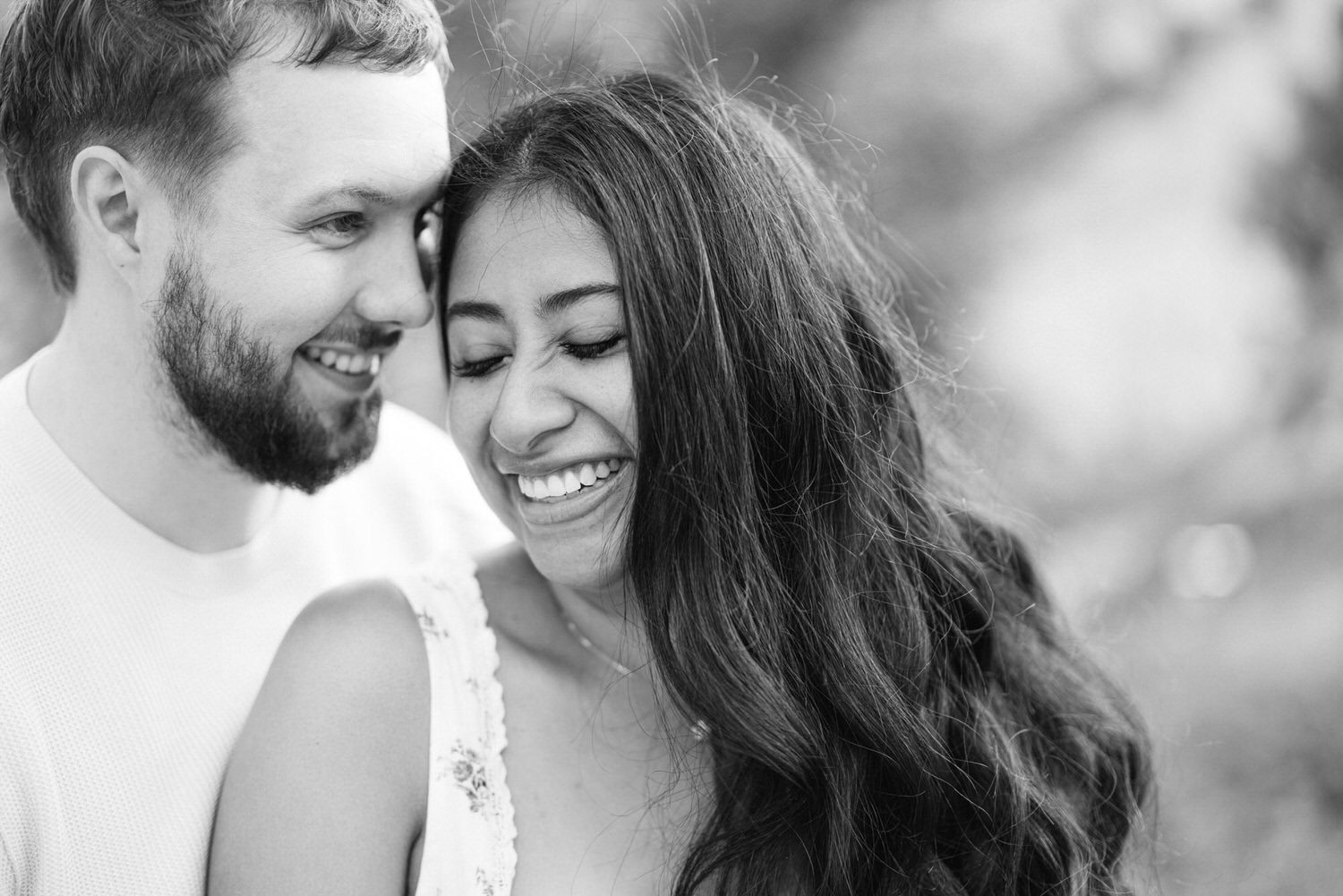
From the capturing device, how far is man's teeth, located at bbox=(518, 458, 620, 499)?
76.5 inches

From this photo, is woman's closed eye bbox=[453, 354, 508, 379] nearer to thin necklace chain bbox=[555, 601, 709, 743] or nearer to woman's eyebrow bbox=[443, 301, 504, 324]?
woman's eyebrow bbox=[443, 301, 504, 324]

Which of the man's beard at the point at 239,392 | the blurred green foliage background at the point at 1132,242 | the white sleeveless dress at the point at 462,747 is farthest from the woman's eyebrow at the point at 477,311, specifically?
the blurred green foliage background at the point at 1132,242

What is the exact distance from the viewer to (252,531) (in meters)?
2.33

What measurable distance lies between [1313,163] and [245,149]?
4.22 metres

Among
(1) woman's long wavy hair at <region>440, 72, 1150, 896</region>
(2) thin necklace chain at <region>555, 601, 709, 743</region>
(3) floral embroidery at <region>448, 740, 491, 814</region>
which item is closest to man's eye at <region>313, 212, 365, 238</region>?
(1) woman's long wavy hair at <region>440, 72, 1150, 896</region>

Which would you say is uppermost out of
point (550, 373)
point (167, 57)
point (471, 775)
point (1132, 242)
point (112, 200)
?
point (1132, 242)

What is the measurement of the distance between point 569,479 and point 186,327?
738 millimetres

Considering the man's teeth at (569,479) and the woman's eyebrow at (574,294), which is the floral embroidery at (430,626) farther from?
the woman's eyebrow at (574,294)

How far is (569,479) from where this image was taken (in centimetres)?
194

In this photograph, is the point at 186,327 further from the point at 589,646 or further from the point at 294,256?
the point at 589,646

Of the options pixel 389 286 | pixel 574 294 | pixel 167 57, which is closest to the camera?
pixel 574 294

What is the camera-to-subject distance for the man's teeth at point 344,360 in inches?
88.2

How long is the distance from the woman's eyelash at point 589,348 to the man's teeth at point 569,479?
17cm

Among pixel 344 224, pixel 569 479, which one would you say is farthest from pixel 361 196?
pixel 569 479
